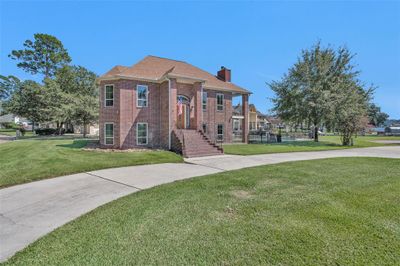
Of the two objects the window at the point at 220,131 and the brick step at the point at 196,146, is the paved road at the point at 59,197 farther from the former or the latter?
the window at the point at 220,131

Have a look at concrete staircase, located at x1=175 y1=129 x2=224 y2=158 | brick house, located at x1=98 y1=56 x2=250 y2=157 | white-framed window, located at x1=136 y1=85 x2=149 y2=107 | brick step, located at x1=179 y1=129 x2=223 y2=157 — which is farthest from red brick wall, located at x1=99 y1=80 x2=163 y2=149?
brick step, located at x1=179 y1=129 x2=223 y2=157

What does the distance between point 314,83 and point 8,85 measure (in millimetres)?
49204

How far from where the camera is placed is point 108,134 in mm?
15961

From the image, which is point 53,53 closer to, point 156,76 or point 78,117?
point 78,117

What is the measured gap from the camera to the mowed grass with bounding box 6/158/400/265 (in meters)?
2.79

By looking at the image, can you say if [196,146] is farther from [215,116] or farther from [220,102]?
[220,102]

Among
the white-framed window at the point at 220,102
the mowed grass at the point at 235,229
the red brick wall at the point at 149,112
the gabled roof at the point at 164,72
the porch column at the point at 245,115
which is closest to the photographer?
the mowed grass at the point at 235,229

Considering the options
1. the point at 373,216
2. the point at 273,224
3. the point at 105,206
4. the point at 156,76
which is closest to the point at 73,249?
the point at 105,206

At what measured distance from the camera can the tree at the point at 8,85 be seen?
35922 millimetres

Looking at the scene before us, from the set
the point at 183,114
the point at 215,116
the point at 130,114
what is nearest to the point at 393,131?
the point at 215,116

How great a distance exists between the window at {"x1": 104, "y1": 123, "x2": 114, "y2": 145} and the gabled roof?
11.1ft

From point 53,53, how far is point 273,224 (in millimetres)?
43961

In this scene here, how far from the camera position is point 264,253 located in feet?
9.37

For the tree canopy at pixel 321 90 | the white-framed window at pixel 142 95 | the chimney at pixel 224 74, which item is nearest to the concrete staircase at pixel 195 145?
the white-framed window at pixel 142 95
